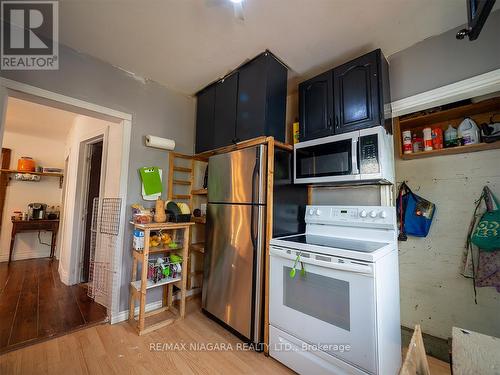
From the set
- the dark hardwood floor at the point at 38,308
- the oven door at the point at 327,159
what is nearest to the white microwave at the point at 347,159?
the oven door at the point at 327,159

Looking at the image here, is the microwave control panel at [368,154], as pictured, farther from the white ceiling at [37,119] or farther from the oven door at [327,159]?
the white ceiling at [37,119]

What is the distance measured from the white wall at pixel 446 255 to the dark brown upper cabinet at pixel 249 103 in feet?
4.37

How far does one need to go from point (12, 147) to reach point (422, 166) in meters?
6.57

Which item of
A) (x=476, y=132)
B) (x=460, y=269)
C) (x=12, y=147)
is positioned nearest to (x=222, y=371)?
(x=460, y=269)

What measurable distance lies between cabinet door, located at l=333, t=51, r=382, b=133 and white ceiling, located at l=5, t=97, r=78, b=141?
3.47m

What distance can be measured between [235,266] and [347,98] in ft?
5.58

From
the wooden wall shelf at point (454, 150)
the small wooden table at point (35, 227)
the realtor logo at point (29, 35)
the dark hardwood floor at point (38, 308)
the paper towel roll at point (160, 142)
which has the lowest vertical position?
the dark hardwood floor at point (38, 308)

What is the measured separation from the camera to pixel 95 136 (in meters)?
2.72

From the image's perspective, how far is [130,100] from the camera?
7.21ft

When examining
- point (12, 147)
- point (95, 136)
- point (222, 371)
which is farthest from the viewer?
point (12, 147)

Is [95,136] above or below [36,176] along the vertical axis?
above

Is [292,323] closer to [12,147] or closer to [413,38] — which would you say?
[413,38]

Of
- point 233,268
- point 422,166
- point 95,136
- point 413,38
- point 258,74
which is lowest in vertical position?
point 233,268

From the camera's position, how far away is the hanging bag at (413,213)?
175cm
